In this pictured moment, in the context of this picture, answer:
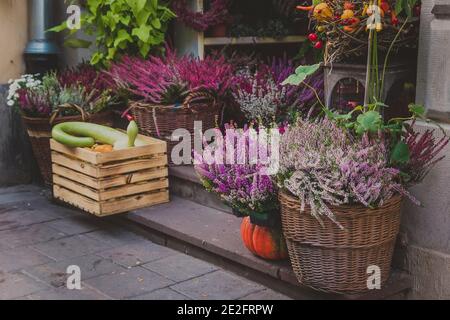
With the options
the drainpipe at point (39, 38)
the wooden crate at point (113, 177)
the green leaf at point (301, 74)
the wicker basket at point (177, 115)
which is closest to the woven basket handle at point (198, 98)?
the wicker basket at point (177, 115)

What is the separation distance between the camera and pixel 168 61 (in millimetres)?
6129

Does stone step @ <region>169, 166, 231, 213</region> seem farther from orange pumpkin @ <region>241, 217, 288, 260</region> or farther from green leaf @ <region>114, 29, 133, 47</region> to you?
green leaf @ <region>114, 29, 133, 47</region>

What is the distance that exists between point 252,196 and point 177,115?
5.56 feet

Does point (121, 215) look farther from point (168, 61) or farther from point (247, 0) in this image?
point (247, 0)

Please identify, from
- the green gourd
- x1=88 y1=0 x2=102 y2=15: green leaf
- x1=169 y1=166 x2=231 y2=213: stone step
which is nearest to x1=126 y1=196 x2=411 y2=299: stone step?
x1=169 y1=166 x2=231 y2=213: stone step

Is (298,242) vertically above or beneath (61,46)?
beneath

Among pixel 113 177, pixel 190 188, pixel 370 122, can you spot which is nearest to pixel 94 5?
pixel 113 177

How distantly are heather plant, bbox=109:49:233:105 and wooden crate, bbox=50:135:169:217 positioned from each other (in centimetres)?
37

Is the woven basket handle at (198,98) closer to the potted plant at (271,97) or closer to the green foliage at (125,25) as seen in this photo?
the potted plant at (271,97)

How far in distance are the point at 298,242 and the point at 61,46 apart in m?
4.17

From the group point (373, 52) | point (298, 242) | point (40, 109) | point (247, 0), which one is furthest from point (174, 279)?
point (247, 0)

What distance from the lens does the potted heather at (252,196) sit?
4.39 meters

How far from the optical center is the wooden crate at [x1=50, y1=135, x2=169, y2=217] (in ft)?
18.3

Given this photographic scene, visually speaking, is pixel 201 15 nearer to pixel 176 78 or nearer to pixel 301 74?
pixel 176 78
